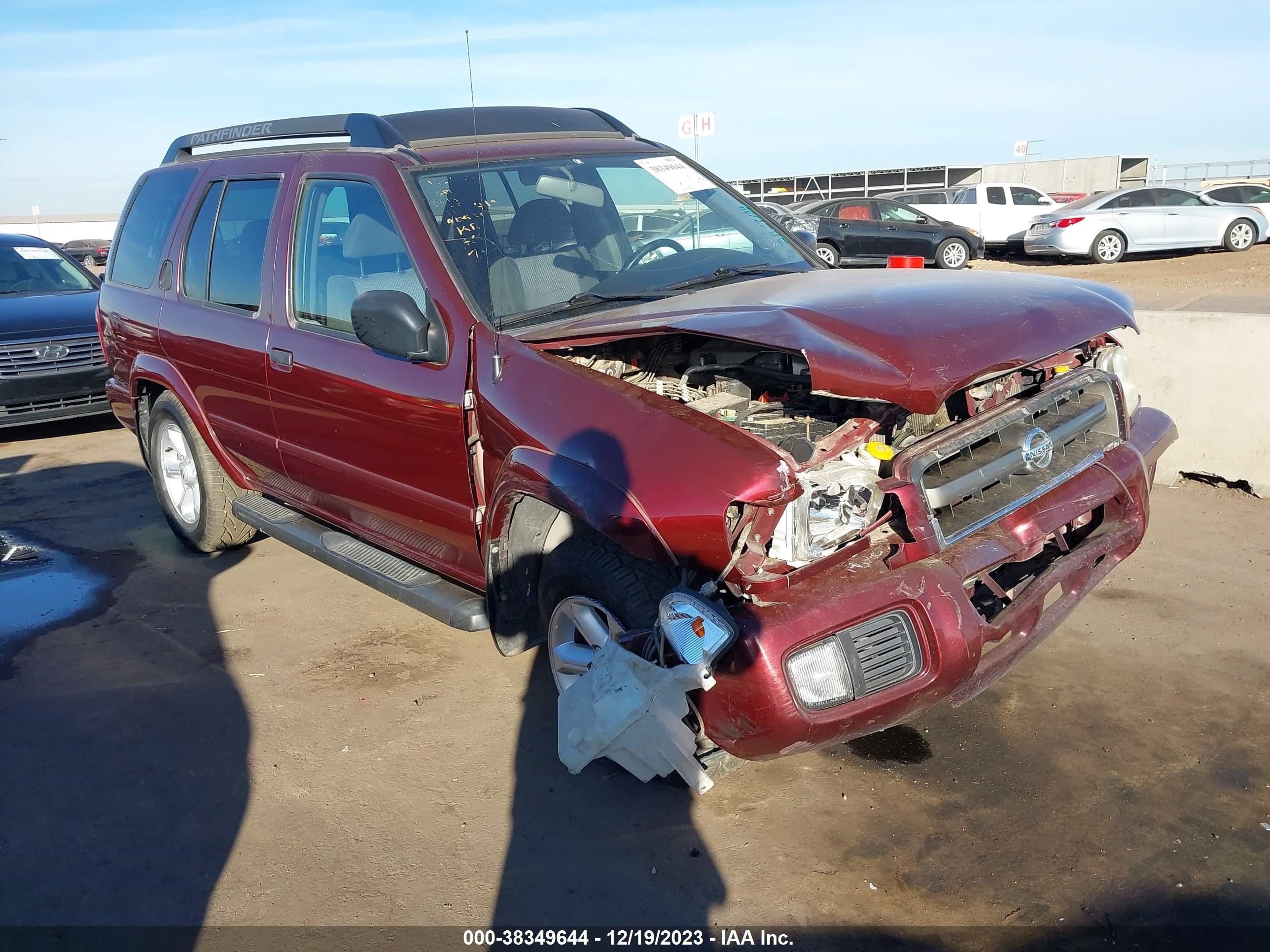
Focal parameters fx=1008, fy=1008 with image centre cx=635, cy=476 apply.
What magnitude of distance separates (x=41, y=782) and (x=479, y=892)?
1.78 m

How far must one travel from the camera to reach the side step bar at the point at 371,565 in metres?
3.73

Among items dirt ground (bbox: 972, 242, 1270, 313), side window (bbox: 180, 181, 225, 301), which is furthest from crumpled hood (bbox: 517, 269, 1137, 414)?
dirt ground (bbox: 972, 242, 1270, 313)

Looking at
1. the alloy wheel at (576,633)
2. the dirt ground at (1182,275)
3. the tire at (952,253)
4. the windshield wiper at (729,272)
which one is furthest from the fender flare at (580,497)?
the tire at (952,253)

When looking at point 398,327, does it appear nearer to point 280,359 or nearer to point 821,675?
point 280,359

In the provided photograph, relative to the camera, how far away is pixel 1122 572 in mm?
4895

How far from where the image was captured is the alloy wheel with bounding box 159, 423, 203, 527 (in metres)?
5.63

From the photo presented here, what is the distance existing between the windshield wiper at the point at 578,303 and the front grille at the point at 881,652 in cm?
153

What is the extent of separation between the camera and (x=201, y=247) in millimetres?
5082

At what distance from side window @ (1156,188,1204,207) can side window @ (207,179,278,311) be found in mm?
18737

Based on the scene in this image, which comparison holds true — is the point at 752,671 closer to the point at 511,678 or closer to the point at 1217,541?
the point at 511,678

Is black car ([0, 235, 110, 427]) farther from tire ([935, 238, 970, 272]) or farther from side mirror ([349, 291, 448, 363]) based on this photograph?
tire ([935, 238, 970, 272])

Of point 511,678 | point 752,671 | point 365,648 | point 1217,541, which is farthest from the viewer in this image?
point 1217,541

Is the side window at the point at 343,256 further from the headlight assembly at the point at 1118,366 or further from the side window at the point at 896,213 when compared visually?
the side window at the point at 896,213

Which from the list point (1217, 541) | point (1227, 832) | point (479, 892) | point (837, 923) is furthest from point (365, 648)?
point (1217, 541)
